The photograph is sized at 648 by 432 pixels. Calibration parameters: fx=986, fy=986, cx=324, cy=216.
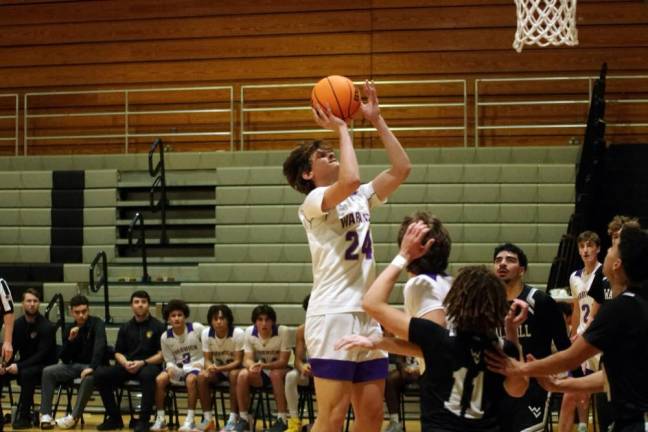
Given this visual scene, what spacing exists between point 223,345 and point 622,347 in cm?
653

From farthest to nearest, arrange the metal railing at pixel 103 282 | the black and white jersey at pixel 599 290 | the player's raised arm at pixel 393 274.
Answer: the metal railing at pixel 103 282, the black and white jersey at pixel 599 290, the player's raised arm at pixel 393 274

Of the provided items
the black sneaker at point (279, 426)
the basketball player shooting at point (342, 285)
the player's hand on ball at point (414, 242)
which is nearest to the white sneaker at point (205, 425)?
the black sneaker at point (279, 426)

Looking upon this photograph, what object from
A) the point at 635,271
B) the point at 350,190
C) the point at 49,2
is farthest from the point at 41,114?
the point at 635,271

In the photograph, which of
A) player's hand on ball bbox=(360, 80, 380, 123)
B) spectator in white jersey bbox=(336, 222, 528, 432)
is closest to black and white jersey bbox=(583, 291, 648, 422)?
spectator in white jersey bbox=(336, 222, 528, 432)

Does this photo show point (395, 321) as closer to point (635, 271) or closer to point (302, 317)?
point (635, 271)

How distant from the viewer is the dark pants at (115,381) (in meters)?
9.45

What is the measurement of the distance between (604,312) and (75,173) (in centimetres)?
1047

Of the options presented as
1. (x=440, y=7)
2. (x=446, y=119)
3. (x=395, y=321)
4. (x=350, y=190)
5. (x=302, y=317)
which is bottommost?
(x=302, y=317)

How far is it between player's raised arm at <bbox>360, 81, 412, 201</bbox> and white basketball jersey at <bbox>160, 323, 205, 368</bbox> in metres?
5.54

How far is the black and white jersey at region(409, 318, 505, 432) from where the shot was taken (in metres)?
3.33

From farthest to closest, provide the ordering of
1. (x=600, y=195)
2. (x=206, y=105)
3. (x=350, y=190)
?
(x=206, y=105) < (x=600, y=195) < (x=350, y=190)

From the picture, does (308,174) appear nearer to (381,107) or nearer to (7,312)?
(7,312)

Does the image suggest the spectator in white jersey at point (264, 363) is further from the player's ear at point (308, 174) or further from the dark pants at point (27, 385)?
the player's ear at point (308, 174)

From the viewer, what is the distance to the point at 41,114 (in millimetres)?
14531
